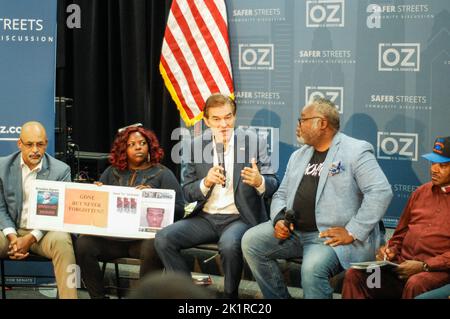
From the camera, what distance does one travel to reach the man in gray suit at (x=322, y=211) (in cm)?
509

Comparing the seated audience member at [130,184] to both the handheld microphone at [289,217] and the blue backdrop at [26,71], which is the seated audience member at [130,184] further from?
the handheld microphone at [289,217]

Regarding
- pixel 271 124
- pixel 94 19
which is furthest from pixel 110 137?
pixel 271 124

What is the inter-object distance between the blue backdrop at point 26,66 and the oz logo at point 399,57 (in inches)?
108

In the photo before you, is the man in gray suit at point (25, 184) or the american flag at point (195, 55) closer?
the man in gray suit at point (25, 184)

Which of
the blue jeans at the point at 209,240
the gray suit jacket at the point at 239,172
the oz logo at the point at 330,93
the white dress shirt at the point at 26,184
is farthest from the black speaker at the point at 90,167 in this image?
the oz logo at the point at 330,93

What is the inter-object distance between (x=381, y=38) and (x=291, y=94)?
3.12 ft

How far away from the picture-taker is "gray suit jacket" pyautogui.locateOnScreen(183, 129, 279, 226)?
5.71 m

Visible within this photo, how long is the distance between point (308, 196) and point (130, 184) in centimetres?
135

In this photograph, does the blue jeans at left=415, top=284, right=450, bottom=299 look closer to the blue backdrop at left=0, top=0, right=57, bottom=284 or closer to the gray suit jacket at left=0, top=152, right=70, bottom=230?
the gray suit jacket at left=0, top=152, right=70, bottom=230

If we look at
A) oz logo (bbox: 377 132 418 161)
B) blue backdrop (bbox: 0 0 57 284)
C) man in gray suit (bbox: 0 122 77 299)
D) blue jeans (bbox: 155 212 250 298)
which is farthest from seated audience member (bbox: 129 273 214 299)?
oz logo (bbox: 377 132 418 161)

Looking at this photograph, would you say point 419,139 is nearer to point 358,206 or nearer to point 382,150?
point 382,150

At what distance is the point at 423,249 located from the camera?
4.88 meters

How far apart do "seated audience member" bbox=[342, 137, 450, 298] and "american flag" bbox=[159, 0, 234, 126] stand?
269 centimetres

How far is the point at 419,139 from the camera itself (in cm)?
657
